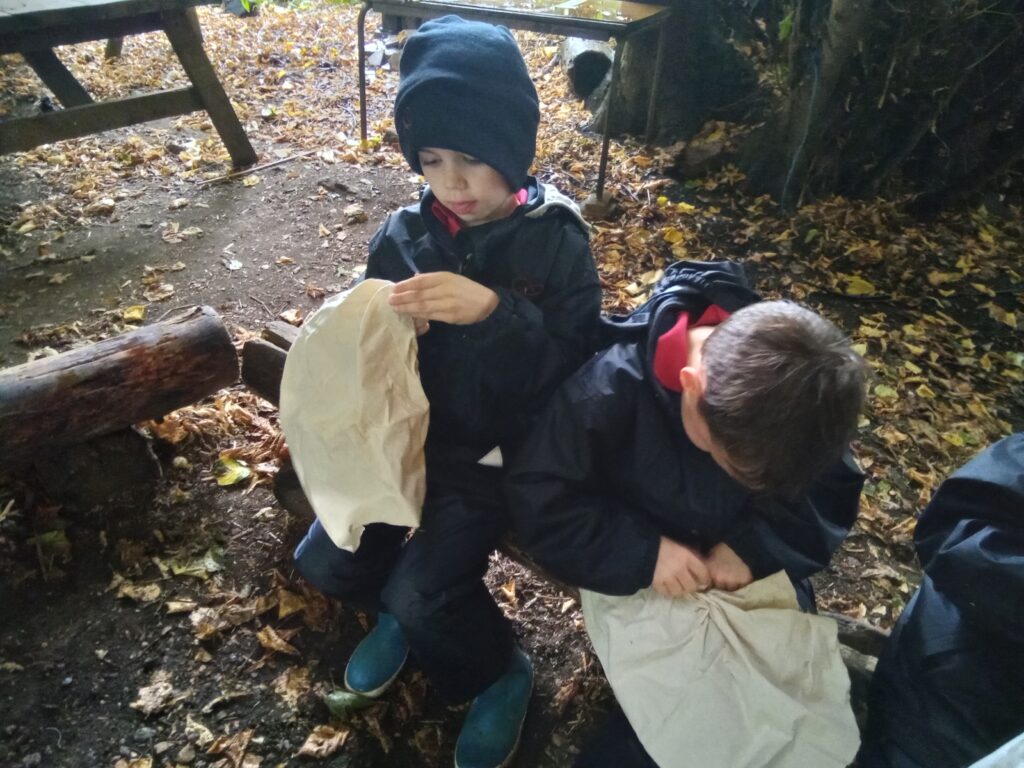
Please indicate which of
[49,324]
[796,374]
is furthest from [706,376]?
[49,324]

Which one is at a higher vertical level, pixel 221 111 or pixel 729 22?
pixel 729 22

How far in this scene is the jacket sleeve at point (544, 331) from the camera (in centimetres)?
170

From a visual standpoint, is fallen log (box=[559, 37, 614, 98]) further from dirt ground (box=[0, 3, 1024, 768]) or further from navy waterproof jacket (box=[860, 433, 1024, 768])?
navy waterproof jacket (box=[860, 433, 1024, 768])

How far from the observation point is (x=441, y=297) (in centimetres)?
164

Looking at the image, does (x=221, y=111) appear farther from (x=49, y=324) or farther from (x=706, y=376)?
(x=706, y=376)

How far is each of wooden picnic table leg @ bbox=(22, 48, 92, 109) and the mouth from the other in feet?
13.4

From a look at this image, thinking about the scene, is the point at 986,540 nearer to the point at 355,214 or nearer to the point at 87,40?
the point at 355,214

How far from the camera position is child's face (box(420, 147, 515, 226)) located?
175 cm

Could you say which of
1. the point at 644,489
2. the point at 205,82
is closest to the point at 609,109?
the point at 205,82

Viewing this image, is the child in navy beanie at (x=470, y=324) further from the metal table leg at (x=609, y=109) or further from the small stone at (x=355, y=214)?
the small stone at (x=355, y=214)

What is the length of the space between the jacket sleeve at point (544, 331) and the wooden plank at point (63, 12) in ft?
12.3

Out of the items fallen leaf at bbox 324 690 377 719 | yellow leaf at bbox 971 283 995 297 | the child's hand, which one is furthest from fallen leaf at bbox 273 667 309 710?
yellow leaf at bbox 971 283 995 297

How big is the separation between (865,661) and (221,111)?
5102 millimetres

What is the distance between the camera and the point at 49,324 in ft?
11.8
